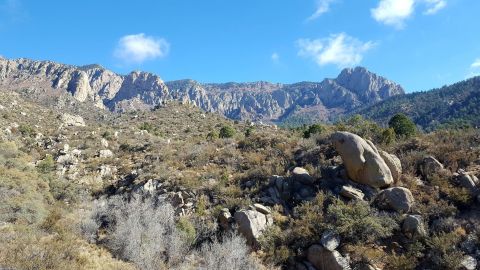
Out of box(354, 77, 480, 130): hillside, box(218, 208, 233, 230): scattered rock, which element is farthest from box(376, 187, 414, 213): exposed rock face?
box(354, 77, 480, 130): hillside

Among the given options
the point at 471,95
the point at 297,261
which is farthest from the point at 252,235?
the point at 471,95

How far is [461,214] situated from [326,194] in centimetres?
452

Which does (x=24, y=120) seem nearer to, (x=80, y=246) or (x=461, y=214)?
(x=80, y=246)

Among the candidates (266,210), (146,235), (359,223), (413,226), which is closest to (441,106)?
(413,226)

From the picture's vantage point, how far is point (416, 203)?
12992 mm

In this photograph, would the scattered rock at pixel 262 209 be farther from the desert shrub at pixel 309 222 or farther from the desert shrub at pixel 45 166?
the desert shrub at pixel 45 166

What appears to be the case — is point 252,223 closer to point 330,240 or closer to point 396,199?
point 330,240

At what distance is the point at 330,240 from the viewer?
37.7ft

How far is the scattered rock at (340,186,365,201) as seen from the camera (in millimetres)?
13483

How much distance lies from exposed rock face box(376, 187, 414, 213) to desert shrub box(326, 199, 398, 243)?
25.3 inches

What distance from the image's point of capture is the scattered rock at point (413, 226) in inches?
460

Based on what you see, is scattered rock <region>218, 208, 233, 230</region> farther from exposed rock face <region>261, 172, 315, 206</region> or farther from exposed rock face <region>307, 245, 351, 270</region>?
exposed rock face <region>307, 245, 351, 270</region>

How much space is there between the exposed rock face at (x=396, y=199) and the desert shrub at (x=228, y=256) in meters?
5.16

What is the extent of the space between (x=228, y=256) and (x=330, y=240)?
3.23 meters
